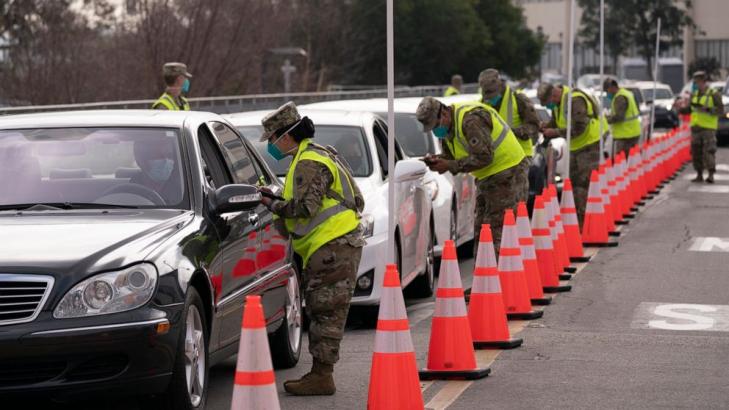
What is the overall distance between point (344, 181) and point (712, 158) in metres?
20.6

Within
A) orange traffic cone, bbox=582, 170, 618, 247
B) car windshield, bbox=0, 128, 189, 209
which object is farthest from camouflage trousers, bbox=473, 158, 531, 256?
car windshield, bbox=0, 128, 189, 209

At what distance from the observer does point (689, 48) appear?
120 meters

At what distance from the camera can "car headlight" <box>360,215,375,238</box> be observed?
11.3 meters

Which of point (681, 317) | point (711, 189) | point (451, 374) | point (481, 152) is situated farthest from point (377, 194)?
point (711, 189)

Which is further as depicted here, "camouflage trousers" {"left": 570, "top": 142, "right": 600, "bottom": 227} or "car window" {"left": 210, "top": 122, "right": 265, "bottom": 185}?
"camouflage trousers" {"left": 570, "top": 142, "right": 600, "bottom": 227}

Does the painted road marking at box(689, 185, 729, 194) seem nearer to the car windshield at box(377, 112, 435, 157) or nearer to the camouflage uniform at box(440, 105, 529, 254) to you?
the car windshield at box(377, 112, 435, 157)

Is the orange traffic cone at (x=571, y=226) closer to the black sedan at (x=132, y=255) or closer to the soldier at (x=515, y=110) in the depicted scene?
the soldier at (x=515, y=110)

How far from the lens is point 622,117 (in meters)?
24.0

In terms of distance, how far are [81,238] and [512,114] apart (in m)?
8.83

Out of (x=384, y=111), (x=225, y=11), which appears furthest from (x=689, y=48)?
(x=384, y=111)

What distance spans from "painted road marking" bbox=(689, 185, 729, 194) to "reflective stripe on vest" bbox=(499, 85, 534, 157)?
35.9 ft

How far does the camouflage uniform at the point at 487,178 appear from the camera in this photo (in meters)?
12.6

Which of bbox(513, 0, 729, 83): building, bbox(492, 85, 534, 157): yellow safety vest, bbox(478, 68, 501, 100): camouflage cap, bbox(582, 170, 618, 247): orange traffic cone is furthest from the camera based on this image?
bbox(513, 0, 729, 83): building

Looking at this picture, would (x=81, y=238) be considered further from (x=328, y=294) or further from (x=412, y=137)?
(x=412, y=137)
